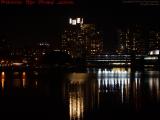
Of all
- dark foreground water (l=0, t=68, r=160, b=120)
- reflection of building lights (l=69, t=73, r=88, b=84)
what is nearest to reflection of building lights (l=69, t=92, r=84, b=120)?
dark foreground water (l=0, t=68, r=160, b=120)

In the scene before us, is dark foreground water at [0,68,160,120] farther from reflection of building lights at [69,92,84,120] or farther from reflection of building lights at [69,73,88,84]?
reflection of building lights at [69,73,88,84]

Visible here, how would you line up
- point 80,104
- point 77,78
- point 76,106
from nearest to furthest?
1. point 76,106
2. point 80,104
3. point 77,78

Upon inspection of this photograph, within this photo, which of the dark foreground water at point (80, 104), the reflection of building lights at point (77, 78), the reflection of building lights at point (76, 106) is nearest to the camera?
→ the reflection of building lights at point (76, 106)

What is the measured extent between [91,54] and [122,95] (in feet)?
314

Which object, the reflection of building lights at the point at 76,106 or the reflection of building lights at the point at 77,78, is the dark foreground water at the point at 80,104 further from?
the reflection of building lights at the point at 77,78

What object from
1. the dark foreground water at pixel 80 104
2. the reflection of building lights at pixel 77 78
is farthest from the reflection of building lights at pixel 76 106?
the reflection of building lights at pixel 77 78

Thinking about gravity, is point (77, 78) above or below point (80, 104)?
above

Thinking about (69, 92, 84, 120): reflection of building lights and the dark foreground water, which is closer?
(69, 92, 84, 120): reflection of building lights

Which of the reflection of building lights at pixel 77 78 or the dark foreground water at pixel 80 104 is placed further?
the reflection of building lights at pixel 77 78

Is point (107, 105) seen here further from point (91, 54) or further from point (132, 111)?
point (91, 54)

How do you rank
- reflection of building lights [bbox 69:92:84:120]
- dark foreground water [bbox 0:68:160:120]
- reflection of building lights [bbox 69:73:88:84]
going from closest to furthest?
reflection of building lights [bbox 69:92:84:120] → dark foreground water [bbox 0:68:160:120] → reflection of building lights [bbox 69:73:88:84]

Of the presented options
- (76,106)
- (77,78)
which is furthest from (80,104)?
(77,78)

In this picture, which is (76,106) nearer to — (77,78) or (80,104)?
(80,104)

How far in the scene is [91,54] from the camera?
13362cm
